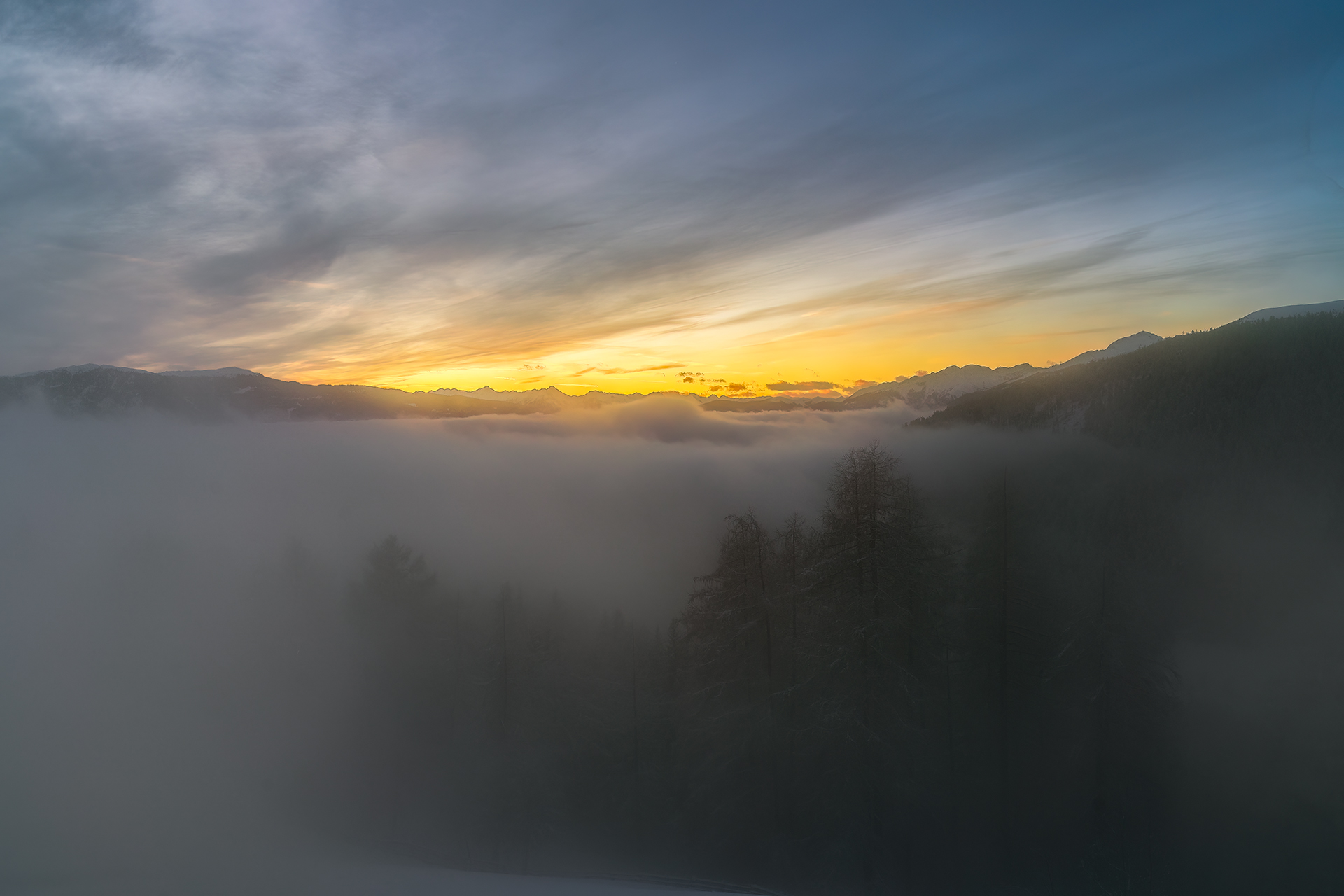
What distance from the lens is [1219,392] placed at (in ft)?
179

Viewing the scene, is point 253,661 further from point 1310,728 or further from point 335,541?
point 1310,728

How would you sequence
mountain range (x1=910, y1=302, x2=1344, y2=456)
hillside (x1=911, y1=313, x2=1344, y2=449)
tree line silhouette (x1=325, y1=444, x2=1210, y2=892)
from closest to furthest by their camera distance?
tree line silhouette (x1=325, y1=444, x2=1210, y2=892) < mountain range (x1=910, y1=302, x2=1344, y2=456) < hillside (x1=911, y1=313, x2=1344, y2=449)

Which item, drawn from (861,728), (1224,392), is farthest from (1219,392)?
(861,728)

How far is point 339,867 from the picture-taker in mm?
9406

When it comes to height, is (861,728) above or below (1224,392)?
below

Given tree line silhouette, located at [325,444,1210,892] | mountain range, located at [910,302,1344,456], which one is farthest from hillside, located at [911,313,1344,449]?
tree line silhouette, located at [325,444,1210,892]

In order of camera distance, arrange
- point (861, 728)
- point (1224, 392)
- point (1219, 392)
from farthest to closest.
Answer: point (1219, 392) → point (1224, 392) → point (861, 728)

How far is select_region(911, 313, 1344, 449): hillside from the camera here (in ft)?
159

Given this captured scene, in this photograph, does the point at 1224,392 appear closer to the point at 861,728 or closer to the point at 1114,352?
the point at 1114,352

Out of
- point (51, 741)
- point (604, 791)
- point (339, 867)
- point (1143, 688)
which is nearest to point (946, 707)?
point (1143, 688)

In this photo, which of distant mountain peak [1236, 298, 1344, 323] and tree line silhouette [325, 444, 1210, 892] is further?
distant mountain peak [1236, 298, 1344, 323]

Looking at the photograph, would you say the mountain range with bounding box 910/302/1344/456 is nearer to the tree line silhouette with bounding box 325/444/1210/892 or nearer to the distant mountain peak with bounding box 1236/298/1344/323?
the distant mountain peak with bounding box 1236/298/1344/323

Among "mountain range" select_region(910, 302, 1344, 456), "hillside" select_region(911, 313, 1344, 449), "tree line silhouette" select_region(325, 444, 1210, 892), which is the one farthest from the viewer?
"hillside" select_region(911, 313, 1344, 449)

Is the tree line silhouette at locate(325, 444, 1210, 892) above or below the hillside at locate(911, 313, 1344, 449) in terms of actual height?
below
